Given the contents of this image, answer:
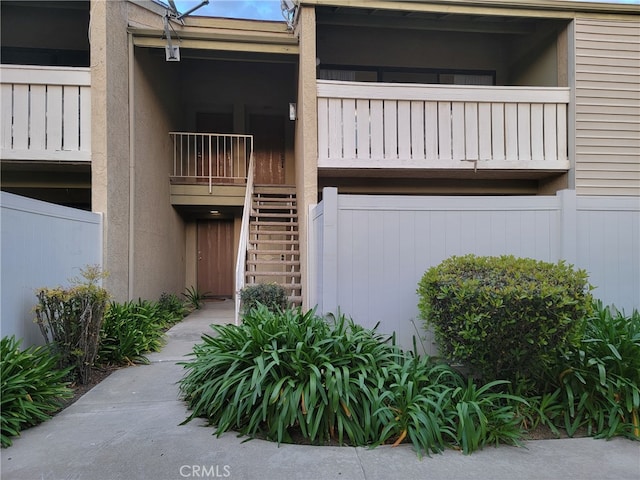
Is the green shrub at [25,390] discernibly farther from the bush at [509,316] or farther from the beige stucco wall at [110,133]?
the bush at [509,316]

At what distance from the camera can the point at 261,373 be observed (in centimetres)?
311

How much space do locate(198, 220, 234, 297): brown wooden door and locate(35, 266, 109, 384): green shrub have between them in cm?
651

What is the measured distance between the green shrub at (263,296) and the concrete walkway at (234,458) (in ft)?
8.10

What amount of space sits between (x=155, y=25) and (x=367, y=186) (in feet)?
17.4

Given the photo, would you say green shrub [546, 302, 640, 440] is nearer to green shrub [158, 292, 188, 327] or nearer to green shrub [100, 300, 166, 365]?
green shrub [100, 300, 166, 365]

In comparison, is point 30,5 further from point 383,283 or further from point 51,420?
point 383,283

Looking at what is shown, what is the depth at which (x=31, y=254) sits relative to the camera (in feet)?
14.0

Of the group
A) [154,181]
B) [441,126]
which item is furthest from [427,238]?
[154,181]

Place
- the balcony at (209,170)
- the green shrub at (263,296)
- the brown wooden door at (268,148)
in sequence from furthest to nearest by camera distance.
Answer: the brown wooden door at (268,148) → the balcony at (209,170) → the green shrub at (263,296)

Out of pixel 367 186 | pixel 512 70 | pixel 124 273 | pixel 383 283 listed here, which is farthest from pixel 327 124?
pixel 512 70

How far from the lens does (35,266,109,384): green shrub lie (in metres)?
4.02

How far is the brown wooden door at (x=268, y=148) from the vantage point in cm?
1072

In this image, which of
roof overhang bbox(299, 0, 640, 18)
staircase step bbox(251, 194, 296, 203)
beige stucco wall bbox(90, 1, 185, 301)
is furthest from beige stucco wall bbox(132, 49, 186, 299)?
roof overhang bbox(299, 0, 640, 18)

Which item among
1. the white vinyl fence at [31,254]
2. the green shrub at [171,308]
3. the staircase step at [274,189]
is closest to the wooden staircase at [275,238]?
the staircase step at [274,189]
